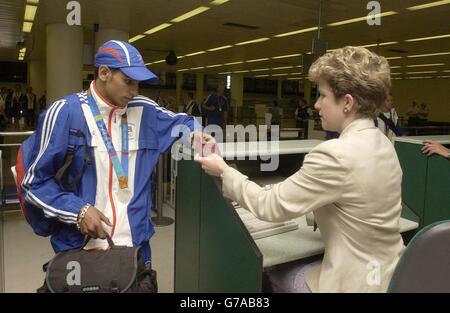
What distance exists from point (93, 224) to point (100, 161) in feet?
0.79

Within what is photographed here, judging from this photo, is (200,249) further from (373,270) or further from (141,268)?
(373,270)

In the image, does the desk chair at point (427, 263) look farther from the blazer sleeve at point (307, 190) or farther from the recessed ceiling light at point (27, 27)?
the recessed ceiling light at point (27, 27)

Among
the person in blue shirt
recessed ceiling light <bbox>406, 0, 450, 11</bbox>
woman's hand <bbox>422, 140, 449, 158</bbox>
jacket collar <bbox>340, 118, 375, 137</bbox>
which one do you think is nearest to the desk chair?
jacket collar <bbox>340, 118, 375, 137</bbox>

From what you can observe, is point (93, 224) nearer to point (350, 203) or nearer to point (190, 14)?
point (350, 203)

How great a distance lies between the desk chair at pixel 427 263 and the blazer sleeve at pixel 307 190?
0.24 metres

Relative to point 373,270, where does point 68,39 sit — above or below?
above

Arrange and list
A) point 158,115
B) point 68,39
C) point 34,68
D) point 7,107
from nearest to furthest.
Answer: point 158,115 → point 68,39 → point 7,107 → point 34,68

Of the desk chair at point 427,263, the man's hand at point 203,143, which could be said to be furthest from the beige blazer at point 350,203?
the man's hand at point 203,143

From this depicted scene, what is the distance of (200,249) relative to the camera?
1755mm

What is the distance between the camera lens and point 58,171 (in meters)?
1.32

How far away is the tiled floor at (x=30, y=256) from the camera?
279 cm

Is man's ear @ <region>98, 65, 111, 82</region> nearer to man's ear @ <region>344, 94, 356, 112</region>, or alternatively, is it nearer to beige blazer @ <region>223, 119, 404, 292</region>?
beige blazer @ <region>223, 119, 404, 292</region>
